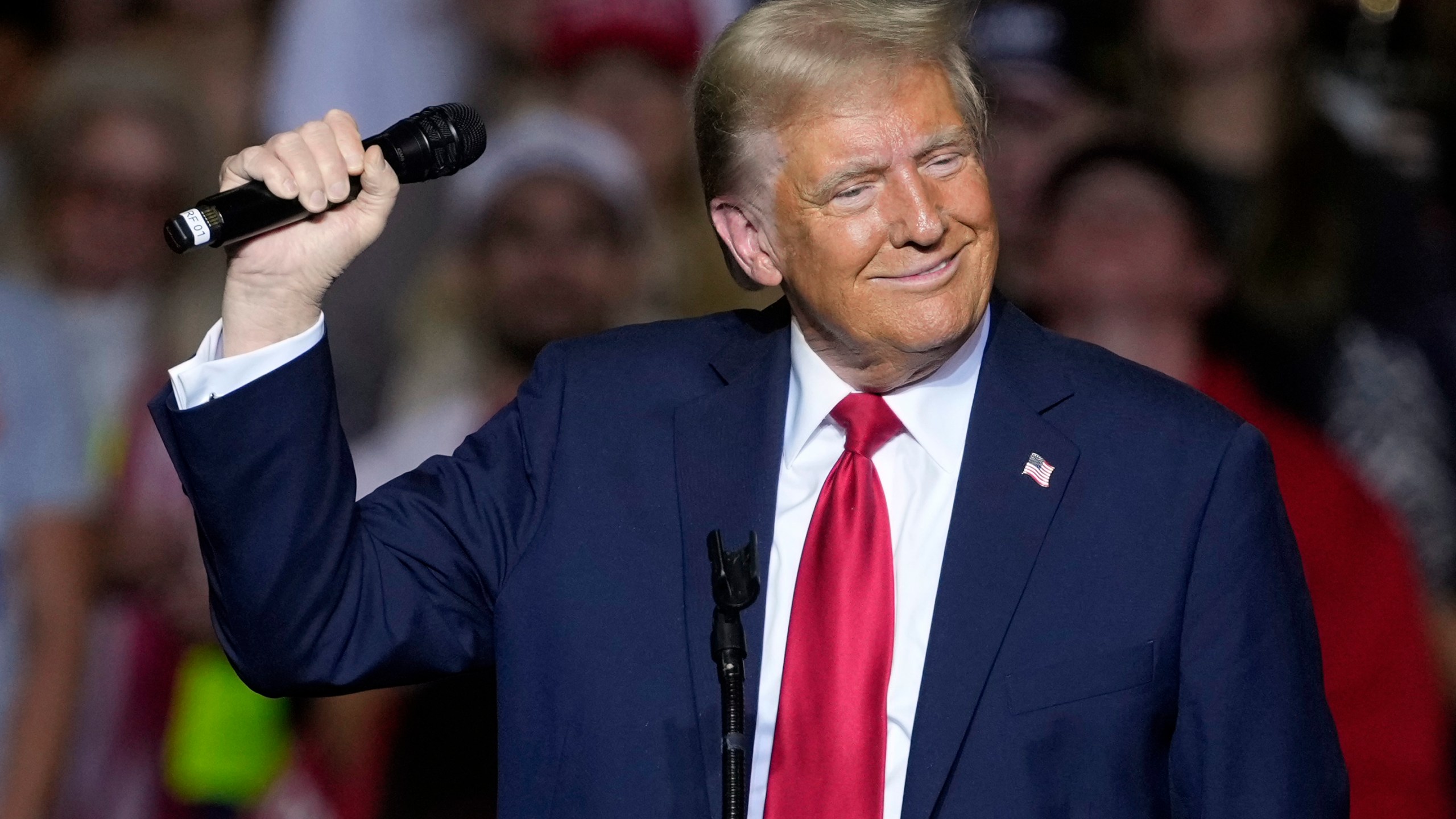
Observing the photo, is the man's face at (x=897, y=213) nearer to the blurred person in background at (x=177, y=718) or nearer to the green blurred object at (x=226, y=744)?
the blurred person in background at (x=177, y=718)

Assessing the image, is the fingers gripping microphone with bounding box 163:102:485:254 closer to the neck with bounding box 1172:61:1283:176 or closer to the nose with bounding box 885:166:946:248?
the nose with bounding box 885:166:946:248

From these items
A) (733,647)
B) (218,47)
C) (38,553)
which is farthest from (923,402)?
(218,47)

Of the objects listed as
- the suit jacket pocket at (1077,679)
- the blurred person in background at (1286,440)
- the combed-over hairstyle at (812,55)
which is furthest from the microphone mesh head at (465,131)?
the blurred person in background at (1286,440)

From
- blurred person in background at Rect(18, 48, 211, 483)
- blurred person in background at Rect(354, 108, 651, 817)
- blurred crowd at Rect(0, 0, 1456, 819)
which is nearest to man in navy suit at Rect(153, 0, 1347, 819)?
blurred crowd at Rect(0, 0, 1456, 819)

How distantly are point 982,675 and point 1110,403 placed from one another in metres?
0.35

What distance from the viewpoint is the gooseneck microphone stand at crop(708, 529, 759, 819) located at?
1.49 meters

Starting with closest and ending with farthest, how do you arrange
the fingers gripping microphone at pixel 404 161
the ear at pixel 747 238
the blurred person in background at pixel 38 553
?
1. the fingers gripping microphone at pixel 404 161
2. the ear at pixel 747 238
3. the blurred person in background at pixel 38 553

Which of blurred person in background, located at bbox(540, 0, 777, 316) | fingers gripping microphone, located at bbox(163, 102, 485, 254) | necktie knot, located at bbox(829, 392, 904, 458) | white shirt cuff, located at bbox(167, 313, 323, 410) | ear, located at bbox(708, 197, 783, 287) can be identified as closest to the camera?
fingers gripping microphone, located at bbox(163, 102, 485, 254)

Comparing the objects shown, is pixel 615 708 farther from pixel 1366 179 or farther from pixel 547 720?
pixel 1366 179

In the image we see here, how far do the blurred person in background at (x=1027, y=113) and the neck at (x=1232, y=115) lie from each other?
194 millimetres

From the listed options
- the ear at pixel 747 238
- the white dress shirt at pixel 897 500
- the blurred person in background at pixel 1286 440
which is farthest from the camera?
the blurred person in background at pixel 1286 440

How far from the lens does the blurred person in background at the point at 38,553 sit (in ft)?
11.5

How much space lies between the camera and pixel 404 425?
371cm

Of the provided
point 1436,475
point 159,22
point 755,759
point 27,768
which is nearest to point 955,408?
point 755,759
